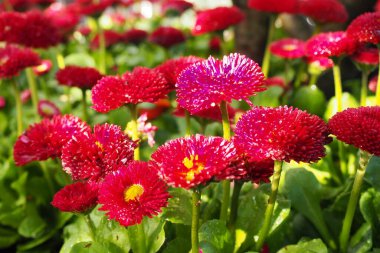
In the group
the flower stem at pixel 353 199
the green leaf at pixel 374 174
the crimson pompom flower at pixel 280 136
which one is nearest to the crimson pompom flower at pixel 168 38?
the green leaf at pixel 374 174

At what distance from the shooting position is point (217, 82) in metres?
0.95

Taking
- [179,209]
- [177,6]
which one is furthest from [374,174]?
[177,6]

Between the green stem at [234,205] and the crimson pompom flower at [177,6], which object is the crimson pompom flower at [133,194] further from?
the crimson pompom flower at [177,6]

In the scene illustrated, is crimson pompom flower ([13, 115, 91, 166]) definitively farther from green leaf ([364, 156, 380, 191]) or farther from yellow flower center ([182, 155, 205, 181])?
green leaf ([364, 156, 380, 191])

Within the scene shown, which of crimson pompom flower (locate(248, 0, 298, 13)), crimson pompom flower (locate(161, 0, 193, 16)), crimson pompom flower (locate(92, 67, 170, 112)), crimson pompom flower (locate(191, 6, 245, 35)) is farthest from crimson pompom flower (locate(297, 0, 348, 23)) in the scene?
crimson pompom flower (locate(161, 0, 193, 16))

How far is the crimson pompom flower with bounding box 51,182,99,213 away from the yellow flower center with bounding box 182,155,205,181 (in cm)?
27

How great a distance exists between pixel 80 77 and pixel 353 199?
85cm

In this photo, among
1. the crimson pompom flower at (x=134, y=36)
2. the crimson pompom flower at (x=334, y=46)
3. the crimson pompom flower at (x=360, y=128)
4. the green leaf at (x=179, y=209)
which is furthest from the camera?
the crimson pompom flower at (x=134, y=36)

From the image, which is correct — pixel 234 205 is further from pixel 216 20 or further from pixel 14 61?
pixel 216 20

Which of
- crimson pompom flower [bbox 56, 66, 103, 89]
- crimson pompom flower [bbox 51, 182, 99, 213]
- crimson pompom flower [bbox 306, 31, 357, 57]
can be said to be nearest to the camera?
crimson pompom flower [bbox 51, 182, 99, 213]

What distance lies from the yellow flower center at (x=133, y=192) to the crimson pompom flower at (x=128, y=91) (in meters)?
0.23

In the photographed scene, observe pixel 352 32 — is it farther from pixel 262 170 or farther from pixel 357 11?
pixel 357 11

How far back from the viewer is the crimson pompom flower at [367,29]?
4.17 feet

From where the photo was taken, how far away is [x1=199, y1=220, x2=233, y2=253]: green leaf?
3.67 ft
